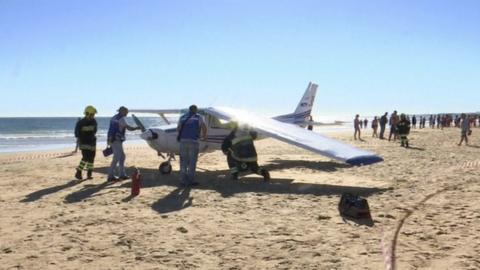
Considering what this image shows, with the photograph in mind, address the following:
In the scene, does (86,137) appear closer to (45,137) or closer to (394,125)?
(394,125)

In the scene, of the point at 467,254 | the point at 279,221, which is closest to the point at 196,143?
the point at 279,221

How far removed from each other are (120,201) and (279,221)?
3446mm

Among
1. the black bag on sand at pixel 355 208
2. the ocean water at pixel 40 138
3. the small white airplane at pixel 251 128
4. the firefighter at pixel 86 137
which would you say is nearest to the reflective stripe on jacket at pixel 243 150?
the small white airplane at pixel 251 128

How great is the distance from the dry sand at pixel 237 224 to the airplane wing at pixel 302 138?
85 centimetres

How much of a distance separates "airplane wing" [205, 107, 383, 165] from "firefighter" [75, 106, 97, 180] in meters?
3.46

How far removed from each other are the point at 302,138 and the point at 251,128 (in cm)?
151

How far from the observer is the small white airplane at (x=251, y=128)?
9731 millimetres

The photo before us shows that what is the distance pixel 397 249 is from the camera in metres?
5.54

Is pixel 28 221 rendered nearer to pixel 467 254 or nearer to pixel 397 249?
pixel 397 249

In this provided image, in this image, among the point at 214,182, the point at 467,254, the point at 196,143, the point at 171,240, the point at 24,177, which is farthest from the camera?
the point at 24,177

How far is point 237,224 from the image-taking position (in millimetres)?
6965

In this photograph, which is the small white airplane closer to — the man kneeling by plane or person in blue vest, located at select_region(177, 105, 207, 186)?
the man kneeling by plane

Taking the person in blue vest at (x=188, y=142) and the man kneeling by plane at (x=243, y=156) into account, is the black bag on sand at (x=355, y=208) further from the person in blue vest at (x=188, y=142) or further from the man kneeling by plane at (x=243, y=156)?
the person in blue vest at (x=188, y=142)

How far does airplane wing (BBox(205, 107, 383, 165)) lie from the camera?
9.45 meters
